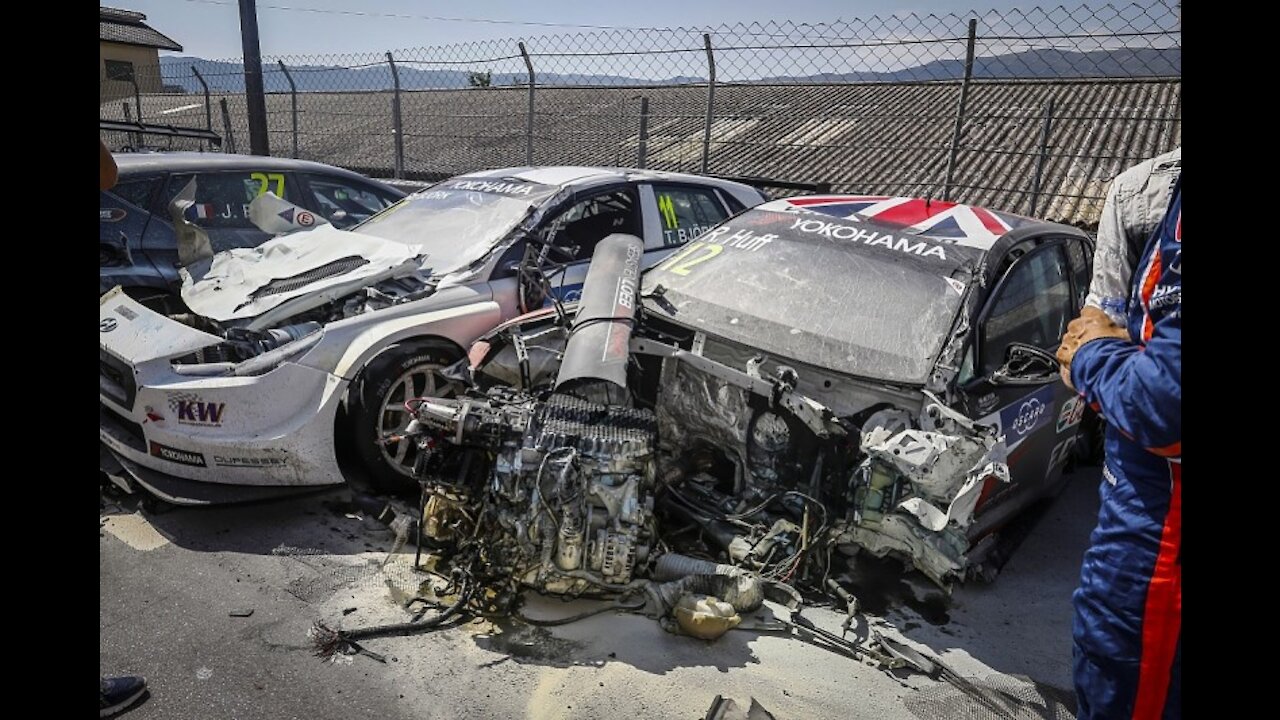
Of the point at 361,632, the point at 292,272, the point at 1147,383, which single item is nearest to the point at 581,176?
the point at 292,272

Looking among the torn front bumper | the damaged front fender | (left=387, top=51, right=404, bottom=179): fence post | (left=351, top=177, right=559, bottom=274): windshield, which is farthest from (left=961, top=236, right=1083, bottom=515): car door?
(left=387, top=51, right=404, bottom=179): fence post

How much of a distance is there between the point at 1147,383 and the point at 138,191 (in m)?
6.31

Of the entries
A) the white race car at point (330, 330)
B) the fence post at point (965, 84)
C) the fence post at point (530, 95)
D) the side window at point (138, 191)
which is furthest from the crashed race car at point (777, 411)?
the fence post at point (530, 95)

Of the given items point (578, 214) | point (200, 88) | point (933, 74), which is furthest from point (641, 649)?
point (200, 88)

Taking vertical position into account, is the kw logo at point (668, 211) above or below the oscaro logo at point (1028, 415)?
above

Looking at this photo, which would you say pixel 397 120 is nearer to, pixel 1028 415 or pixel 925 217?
pixel 925 217

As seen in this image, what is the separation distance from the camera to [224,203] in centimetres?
614

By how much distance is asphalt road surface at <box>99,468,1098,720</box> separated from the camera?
8.98ft

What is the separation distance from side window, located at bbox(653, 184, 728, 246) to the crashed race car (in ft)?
4.33

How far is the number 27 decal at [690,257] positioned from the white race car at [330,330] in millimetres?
768

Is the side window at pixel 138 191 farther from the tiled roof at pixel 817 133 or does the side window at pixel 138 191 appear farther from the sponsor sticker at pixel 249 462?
the tiled roof at pixel 817 133

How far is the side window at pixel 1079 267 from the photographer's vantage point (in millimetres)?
4371
